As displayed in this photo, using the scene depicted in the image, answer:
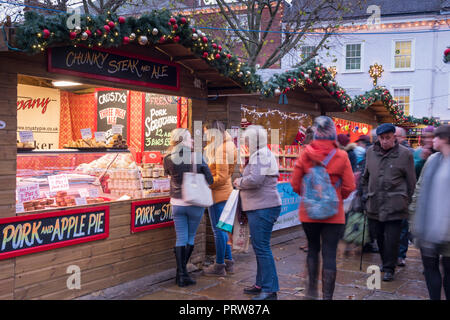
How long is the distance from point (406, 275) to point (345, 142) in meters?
2.35

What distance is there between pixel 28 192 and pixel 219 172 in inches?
101

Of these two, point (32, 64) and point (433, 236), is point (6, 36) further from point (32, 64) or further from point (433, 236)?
point (433, 236)

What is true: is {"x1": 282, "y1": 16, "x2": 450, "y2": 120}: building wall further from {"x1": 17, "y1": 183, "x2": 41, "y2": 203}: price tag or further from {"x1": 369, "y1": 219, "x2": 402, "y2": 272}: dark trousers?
{"x1": 17, "y1": 183, "x2": 41, "y2": 203}: price tag

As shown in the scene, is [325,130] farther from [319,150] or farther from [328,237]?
[328,237]

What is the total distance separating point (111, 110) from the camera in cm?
879

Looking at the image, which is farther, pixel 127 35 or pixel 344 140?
pixel 344 140

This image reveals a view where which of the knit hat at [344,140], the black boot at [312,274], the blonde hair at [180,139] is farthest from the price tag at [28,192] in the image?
the knit hat at [344,140]

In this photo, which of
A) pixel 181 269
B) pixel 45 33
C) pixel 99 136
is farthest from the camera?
pixel 99 136

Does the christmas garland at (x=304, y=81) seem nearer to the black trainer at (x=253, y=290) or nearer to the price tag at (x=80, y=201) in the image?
the black trainer at (x=253, y=290)

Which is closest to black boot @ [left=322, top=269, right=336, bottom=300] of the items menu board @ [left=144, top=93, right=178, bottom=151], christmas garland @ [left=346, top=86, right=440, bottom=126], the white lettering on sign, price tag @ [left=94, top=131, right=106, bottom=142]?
price tag @ [left=94, top=131, right=106, bottom=142]

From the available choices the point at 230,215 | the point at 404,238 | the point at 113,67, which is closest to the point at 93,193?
the point at 113,67

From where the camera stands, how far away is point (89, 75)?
221 inches

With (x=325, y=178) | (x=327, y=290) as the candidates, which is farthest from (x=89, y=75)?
(x=327, y=290)

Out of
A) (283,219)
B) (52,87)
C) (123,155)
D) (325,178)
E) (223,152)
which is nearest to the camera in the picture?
(325,178)
